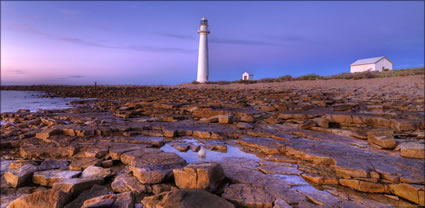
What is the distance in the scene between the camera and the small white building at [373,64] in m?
35.1

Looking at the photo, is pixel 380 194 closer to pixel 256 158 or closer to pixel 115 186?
pixel 256 158

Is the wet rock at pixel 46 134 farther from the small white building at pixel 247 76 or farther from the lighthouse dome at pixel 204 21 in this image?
the small white building at pixel 247 76

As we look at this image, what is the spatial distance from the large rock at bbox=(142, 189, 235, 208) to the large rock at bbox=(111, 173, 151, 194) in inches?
16.5

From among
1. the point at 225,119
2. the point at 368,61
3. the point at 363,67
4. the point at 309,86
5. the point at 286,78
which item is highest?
the point at 368,61

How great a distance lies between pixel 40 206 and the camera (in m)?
2.53

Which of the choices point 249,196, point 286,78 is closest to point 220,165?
point 249,196

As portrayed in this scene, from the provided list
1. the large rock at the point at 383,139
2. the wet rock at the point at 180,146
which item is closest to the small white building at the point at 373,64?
the large rock at the point at 383,139

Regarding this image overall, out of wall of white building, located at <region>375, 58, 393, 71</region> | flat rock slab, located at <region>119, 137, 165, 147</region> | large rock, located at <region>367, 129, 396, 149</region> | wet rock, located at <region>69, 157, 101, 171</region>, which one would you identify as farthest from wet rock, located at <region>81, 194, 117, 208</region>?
wall of white building, located at <region>375, 58, 393, 71</region>

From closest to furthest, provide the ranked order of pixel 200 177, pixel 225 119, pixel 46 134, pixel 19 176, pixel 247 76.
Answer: pixel 200 177 < pixel 19 176 < pixel 46 134 < pixel 225 119 < pixel 247 76

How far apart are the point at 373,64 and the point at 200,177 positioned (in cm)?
4040

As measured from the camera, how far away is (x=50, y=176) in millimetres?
3336

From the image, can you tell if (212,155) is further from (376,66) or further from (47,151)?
(376,66)

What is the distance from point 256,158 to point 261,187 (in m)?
1.14

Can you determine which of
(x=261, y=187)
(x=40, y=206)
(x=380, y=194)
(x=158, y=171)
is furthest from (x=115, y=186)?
(x=380, y=194)
